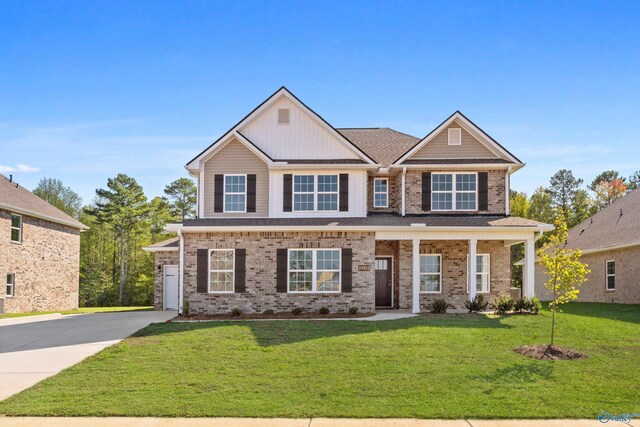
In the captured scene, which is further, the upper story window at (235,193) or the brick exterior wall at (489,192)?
the brick exterior wall at (489,192)

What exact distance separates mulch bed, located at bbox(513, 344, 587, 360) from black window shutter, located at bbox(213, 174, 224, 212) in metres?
12.7

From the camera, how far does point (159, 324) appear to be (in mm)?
17453

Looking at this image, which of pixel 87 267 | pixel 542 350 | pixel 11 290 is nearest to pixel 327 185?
pixel 542 350

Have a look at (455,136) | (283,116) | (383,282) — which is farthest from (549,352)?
(283,116)

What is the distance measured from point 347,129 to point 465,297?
10.3m

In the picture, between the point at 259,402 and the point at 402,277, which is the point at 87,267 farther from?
the point at 259,402

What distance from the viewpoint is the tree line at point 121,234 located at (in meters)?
51.1

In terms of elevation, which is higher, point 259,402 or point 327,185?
point 327,185

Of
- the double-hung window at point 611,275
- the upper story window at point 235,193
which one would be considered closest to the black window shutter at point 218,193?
the upper story window at point 235,193

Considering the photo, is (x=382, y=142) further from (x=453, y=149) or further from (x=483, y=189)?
(x=483, y=189)

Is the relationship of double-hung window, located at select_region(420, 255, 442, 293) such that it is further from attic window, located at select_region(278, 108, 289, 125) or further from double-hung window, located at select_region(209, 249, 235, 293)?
attic window, located at select_region(278, 108, 289, 125)

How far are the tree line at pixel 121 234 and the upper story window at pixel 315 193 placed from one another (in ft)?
106

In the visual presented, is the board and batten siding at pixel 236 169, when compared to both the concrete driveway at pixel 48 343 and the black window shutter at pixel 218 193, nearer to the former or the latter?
the black window shutter at pixel 218 193

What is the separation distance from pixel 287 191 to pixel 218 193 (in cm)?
271
